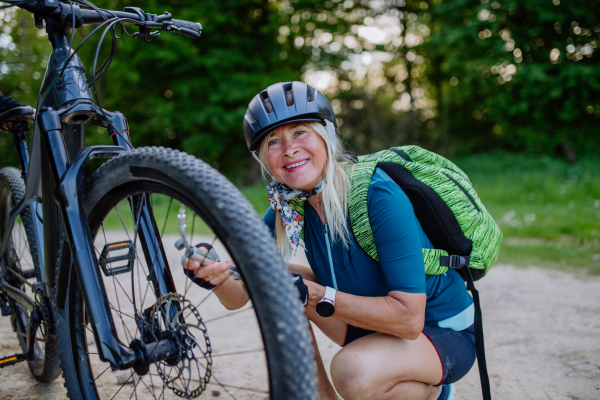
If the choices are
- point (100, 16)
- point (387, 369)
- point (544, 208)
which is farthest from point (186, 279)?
point (544, 208)

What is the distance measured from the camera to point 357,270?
1.72 m

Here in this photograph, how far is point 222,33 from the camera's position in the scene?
13672 millimetres

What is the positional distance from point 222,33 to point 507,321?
13.0 metres

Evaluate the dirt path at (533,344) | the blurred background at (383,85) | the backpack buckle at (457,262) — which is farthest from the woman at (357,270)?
the blurred background at (383,85)

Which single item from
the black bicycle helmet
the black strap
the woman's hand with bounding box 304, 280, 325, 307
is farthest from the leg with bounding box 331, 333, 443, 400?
the black bicycle helmet

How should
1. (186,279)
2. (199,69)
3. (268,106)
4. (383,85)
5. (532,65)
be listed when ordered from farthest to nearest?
(383,85), (199,69), (532,65), (268,106), (186,279)

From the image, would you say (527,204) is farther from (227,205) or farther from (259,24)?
(259,24)

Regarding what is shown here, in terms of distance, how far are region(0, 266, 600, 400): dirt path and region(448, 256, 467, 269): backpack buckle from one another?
35.0 inches

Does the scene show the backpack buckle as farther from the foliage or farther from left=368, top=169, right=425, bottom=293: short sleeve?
the foliage

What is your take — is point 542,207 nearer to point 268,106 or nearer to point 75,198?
point 268,106

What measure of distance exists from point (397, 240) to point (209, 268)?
0.71 m

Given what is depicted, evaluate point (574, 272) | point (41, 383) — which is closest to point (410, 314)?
point (41, 383)

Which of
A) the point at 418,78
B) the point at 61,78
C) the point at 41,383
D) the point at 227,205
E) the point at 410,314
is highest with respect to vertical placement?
the point at 418,78

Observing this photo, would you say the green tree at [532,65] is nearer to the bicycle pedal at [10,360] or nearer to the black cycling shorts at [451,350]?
the black cycling shorts at [451,350]
